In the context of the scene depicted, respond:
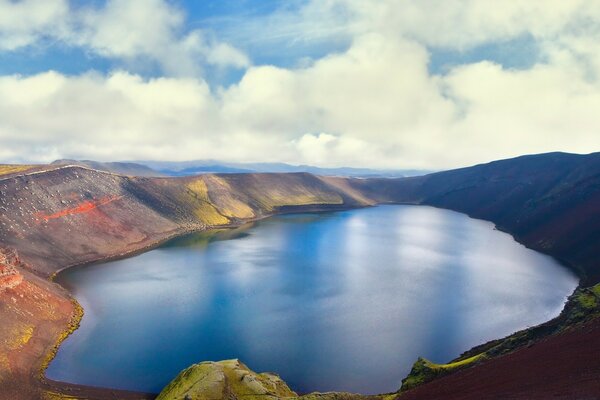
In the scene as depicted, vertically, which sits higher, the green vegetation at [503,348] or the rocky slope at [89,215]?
the rocky slope at [89,215]

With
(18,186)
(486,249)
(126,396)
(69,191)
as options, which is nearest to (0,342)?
(126,396)

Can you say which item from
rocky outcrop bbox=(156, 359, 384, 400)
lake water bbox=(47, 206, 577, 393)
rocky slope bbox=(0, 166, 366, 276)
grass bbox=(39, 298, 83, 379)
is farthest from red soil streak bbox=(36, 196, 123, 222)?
rocky outcrop bbox=(156, 359, 384, 400)

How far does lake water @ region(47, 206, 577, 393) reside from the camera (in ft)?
158

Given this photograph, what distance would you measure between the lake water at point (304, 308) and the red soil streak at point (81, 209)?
2306cm

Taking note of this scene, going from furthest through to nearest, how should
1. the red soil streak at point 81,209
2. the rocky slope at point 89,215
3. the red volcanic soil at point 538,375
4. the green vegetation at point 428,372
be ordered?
1. the red soil streak at point 81,209
2. the rocky slope at point 89,215
3. the green vegetation at point 428,372
4. the red volcanic soil at point 538,375

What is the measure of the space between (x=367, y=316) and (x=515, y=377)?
3582 centimetres

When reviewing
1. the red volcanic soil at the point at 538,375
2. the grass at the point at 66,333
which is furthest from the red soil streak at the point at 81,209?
the red volcanic soil at the point at 538,375

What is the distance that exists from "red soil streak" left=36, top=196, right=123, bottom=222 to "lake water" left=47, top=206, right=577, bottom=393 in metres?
23.1

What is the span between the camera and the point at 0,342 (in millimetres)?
49406

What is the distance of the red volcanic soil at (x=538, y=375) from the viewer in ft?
75.8

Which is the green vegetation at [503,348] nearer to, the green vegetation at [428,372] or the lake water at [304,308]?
the green vegetation at [428,372]

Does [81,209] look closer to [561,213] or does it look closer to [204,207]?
[204,207]

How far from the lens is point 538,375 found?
2650cm

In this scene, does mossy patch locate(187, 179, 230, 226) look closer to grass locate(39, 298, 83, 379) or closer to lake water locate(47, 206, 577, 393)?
lake water locate(47, 206, 577, 393)
